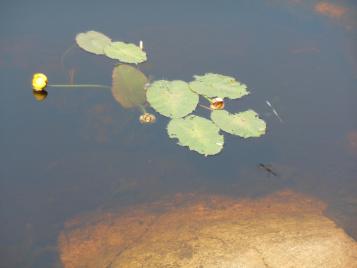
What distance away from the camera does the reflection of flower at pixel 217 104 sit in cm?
354

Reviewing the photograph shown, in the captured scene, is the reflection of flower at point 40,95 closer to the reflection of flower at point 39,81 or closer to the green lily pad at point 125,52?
the reflection of flower at point 39,81

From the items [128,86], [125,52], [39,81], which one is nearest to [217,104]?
[128,86]

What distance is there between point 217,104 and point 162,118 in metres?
0.50

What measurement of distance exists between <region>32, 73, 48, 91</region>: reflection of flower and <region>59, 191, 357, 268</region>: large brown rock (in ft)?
4.23

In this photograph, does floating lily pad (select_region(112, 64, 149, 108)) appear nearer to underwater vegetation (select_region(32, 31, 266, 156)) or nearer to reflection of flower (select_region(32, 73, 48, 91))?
underwater vegetation (select_region(32, 31, 266, 156))

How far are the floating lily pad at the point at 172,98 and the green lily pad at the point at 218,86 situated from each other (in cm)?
10

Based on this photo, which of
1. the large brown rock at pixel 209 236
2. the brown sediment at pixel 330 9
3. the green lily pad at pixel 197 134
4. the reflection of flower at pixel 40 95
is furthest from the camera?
the brown sediment at pixel 330 9

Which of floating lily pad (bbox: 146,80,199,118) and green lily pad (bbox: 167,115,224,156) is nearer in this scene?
green lily pad (bbox: 167,115,224,156)

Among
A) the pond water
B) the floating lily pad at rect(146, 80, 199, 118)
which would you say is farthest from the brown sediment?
the floating lily pad at rect(146, 80, 199, 118)

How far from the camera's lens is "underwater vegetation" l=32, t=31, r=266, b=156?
131 inches

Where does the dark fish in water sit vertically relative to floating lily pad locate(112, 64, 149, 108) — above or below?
below

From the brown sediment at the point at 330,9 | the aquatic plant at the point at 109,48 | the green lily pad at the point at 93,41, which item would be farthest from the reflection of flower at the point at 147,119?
the brown sediment at the point at 330,9

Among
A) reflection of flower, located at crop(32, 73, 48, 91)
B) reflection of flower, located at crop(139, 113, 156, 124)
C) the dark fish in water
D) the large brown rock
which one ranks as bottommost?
the large brown rock

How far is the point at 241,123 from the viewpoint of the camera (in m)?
3.46
